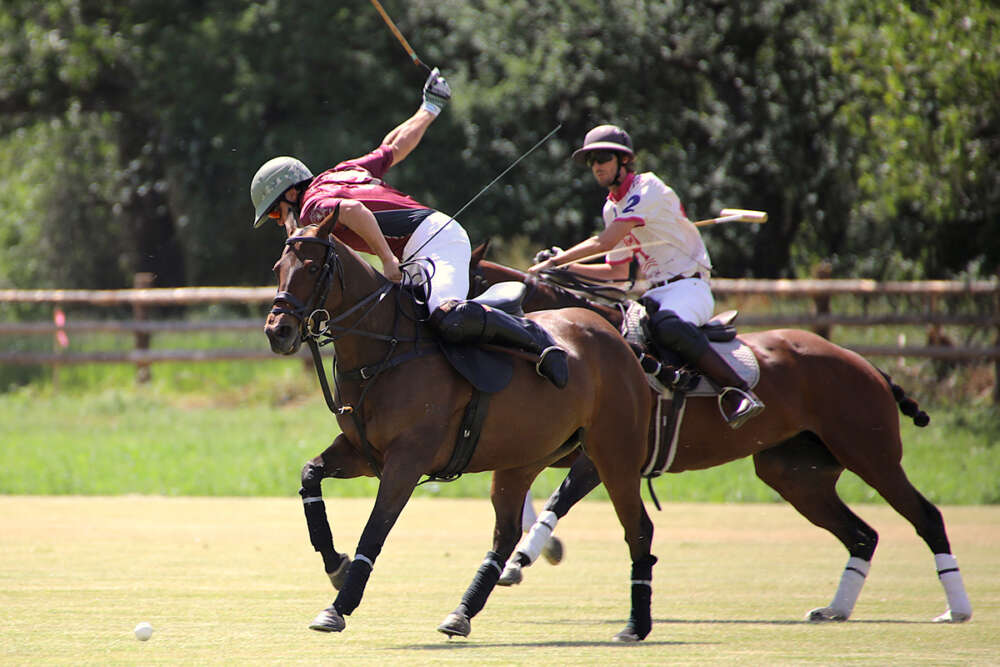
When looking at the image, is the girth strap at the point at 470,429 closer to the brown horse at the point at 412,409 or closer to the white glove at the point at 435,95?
the brown horse at the point at 412,409

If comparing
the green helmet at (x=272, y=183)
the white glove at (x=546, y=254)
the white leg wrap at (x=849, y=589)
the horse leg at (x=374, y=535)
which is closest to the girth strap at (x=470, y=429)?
the horse leg at (x=374, y=535)

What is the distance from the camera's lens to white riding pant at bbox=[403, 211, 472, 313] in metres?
6.99

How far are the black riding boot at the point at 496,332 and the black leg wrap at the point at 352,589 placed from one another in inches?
46.9

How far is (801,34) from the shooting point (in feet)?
75.2

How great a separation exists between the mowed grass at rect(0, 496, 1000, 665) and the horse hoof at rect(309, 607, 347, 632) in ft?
0.40

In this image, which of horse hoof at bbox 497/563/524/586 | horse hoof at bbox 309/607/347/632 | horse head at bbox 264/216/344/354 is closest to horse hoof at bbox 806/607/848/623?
horse hoof at bbox 497/563/524/586

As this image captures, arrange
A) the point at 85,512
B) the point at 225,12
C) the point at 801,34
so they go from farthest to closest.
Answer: the point at 225,12 < the point at 801,34 < the point at 85,512

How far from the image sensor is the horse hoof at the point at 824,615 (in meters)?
7.48

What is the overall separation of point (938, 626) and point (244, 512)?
718cm

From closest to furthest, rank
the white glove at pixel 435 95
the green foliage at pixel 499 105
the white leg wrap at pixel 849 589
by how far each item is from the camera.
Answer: the white leg wrap at pixel 849 589
the white glove at pixel 435 95
the green foliage at pixel 499 105

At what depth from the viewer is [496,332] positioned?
684 cm

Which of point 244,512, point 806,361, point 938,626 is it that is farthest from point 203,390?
point 938,626

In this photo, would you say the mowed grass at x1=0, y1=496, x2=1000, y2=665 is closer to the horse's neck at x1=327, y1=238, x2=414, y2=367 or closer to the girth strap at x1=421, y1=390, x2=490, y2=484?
the girth strap at x1=421, y1=390, x2=490, y2=484

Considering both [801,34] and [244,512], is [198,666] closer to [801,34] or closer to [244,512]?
[244,512]
